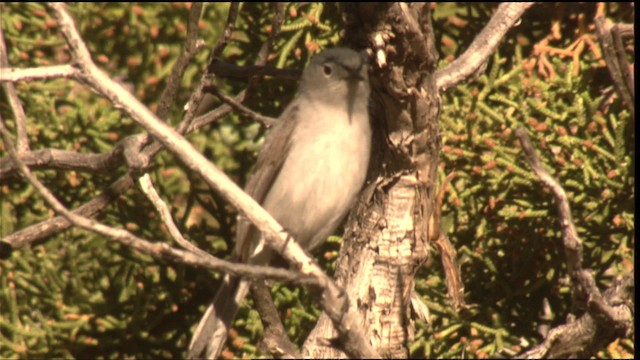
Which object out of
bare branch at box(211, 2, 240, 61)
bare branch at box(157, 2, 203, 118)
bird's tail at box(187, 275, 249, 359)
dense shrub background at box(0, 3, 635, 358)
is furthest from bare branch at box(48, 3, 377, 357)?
dense shrub background at box(0, 3, 635, 358)

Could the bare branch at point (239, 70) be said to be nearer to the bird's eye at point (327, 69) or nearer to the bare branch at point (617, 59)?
the bird's eye at point (327, 69)

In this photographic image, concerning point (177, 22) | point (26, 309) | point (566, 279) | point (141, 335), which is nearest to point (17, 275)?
point (26, 309)

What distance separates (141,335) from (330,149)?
1.63 meters

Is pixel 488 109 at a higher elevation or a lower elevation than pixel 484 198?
higher

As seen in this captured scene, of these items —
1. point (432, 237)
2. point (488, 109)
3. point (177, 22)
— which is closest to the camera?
point (432, 237)

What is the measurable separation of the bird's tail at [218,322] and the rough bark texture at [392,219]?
689mm

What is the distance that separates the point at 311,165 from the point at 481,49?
829mm

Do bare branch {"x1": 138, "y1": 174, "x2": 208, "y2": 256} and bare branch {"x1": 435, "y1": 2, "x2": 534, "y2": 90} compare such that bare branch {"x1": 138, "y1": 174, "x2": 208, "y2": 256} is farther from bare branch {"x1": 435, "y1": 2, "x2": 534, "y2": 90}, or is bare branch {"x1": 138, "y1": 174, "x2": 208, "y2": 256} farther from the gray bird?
bare branch {"x1": 435, "y1": 2, "x2": 534, "y2": 90}

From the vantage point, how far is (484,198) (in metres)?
4.55

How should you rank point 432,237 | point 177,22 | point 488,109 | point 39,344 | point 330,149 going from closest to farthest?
point 432,237
point 330,149
point 488,109
point 39,344
point 177,22

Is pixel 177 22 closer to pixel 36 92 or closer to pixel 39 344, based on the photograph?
pixel 36 92

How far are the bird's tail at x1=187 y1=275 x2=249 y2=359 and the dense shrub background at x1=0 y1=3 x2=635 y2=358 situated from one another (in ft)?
1.78

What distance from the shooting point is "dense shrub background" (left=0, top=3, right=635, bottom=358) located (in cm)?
441

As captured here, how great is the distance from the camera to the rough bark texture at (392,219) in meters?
3.10
